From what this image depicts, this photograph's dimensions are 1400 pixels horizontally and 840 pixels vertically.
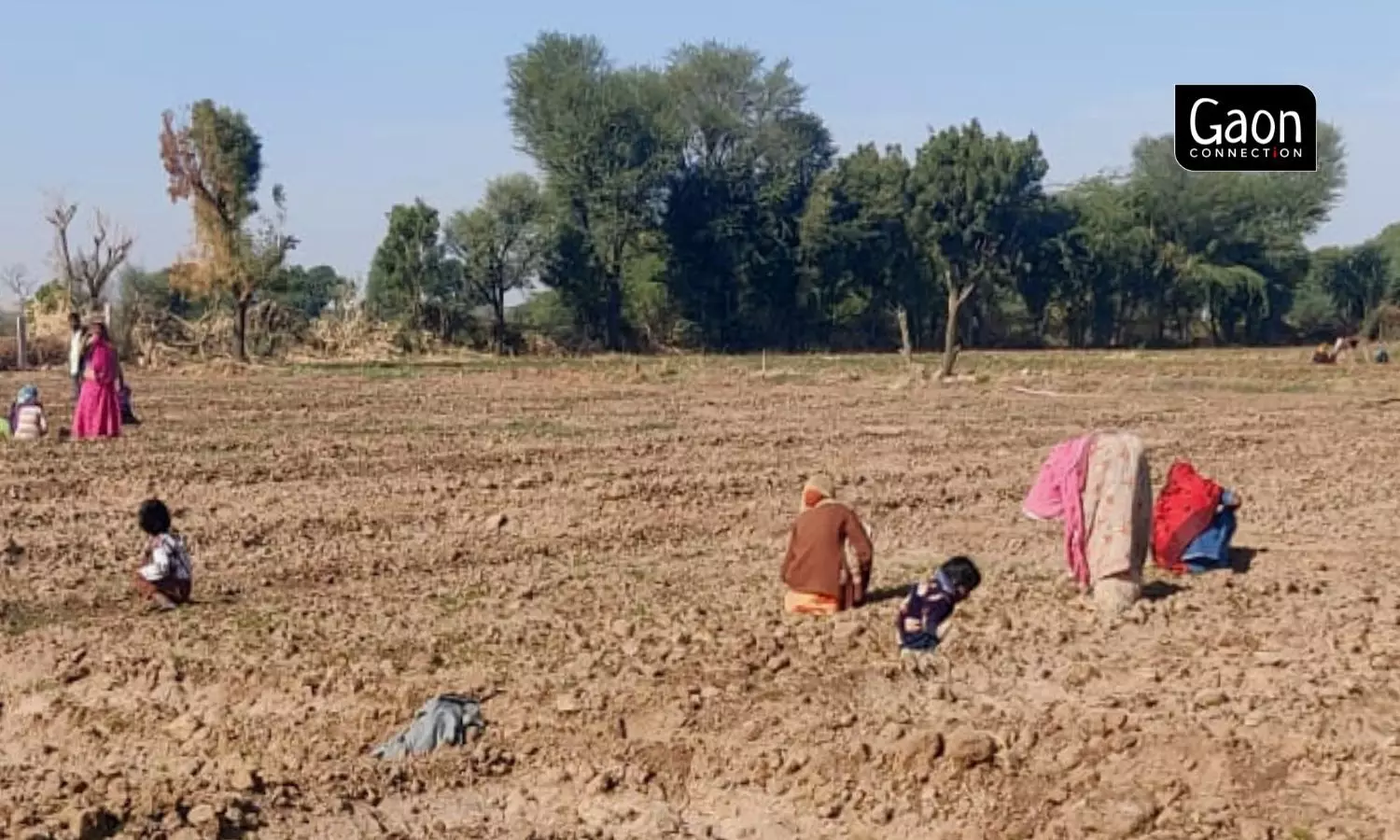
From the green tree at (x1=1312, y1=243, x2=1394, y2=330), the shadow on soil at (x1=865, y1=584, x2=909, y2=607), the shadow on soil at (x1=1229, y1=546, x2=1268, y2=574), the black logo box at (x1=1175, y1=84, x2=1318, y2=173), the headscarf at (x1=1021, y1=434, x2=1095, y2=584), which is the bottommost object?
the shadow on soil at (x1=865, y1=584, x2=909, y2=607)

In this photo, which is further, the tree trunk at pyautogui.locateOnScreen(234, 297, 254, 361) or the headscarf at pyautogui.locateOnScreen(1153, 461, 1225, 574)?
the tree trunk at pyautogui.locateOnScreen(234, 297, 254, 361)

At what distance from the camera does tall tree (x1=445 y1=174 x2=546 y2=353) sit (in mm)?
49250

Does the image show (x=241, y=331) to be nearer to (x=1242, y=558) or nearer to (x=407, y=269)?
(x=407, y=269)

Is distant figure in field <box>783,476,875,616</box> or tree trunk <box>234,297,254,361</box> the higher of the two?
tree trunk <box>234,297,254,361</box>

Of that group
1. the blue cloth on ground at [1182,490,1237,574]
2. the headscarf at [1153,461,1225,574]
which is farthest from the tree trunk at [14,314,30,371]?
the blue cloth on ground at [1182,490,1237,574]

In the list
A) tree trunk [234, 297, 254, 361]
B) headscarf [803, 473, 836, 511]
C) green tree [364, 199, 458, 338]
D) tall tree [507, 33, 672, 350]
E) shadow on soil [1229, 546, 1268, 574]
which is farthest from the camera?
tall tree [507, 33, 672, 350]

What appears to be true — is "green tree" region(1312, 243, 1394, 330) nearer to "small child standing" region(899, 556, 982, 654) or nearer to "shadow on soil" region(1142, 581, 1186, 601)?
"shadow on soil" region(1142, 581, 1186, 601)

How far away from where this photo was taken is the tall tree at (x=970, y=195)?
5388 centimetres

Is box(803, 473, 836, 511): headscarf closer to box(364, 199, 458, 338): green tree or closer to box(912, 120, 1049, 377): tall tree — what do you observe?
box(364, 199, 458, 338): green tree

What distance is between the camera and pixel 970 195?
2121 inches

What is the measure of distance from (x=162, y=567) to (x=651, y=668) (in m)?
2.98

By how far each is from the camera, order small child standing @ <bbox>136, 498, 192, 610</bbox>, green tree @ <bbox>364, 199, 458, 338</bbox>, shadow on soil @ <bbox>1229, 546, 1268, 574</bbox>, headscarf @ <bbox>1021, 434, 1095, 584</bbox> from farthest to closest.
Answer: green tree @ <bbox>364, 199, 458, 338</bbox> < shadow on soil @ <bbox>1229, 546, 1268, 574</bbox> < small child standing @ <bbox>136, 498, 192, 610</bbox> < headscarf @ <bbox>1021, 434, 1095, 584</bbox>

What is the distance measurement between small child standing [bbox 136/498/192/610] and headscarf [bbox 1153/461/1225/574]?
5.25 metres

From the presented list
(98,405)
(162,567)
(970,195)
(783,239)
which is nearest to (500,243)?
(783,239)
